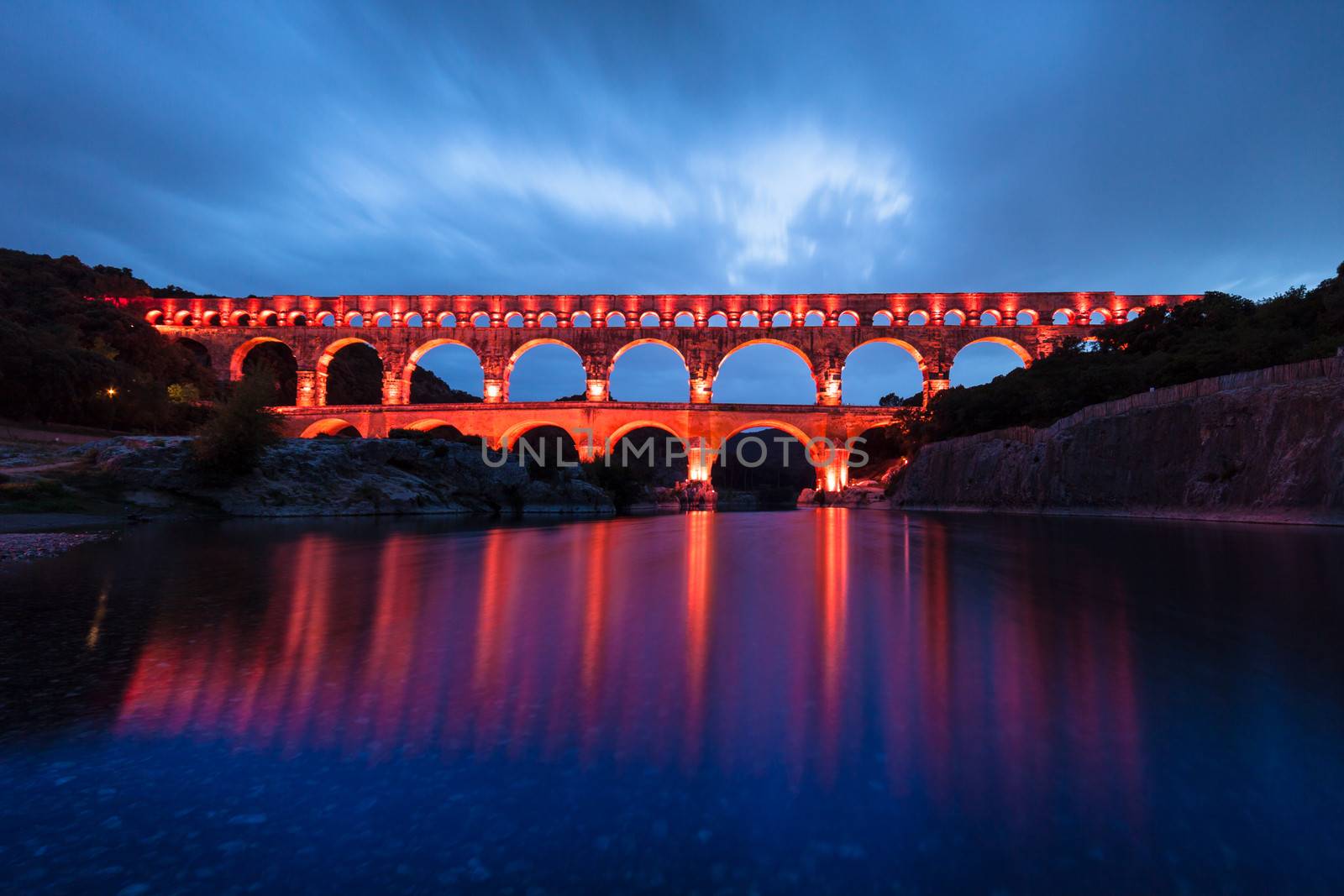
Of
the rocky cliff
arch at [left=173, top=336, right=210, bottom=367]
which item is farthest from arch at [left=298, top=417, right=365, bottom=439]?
the rocky cliff

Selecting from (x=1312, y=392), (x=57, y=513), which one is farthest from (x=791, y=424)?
(x=57, y=513)

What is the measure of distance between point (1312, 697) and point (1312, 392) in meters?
12.6

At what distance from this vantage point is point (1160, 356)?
2017cm

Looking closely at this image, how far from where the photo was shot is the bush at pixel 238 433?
1454 centimetres

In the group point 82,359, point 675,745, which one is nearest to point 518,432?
point 82,359

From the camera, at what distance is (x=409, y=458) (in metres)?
20.3

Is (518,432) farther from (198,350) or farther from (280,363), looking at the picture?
(198,350)

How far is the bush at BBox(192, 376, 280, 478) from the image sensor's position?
572 inches

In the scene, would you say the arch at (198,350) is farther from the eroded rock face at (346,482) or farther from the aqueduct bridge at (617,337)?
the eroded rock face at (346,482)

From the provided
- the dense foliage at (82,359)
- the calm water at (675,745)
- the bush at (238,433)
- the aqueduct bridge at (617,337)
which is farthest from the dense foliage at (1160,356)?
the dense foliage at (82,359)

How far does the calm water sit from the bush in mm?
12706

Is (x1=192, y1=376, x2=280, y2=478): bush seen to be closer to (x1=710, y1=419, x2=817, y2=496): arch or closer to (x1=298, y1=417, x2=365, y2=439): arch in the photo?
(x1=298, y1=417, x2=365, y2=439): arch

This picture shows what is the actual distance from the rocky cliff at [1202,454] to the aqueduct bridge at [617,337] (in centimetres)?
2187

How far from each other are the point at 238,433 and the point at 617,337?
101ft
